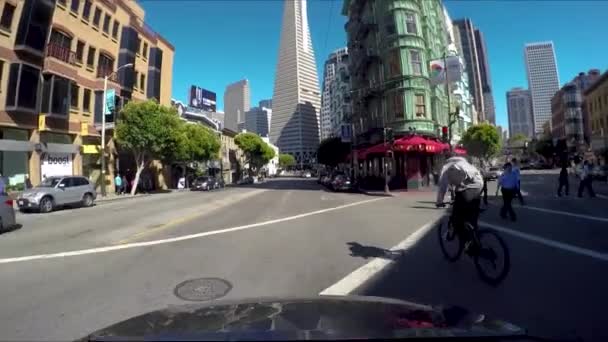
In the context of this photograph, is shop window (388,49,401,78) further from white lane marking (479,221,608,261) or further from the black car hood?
the black car hood

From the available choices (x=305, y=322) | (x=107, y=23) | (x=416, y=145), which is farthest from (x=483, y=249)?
(x=107, y=23)

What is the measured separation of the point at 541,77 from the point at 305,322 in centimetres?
22494

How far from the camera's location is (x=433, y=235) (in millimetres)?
8719

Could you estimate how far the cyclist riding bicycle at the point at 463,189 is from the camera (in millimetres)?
5602

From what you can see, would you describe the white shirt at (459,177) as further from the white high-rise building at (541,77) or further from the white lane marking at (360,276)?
the white high-rise building at (541,77)

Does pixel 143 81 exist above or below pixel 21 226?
above

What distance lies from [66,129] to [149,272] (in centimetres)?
2638

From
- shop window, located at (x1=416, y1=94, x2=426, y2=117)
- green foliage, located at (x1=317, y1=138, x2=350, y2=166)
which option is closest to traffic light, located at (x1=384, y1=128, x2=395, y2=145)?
shop window, located at (x1=416, y1=94, x2=426, y2=117)

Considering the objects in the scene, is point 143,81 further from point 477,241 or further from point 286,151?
point 286,151

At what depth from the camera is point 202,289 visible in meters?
4.87

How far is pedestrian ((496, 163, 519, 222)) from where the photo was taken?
10984 millimetres

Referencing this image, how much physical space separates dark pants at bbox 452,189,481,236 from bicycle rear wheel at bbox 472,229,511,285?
31 cm

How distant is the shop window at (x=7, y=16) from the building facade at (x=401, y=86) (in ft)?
86.8

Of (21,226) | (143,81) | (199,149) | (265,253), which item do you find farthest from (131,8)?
(265,253)
